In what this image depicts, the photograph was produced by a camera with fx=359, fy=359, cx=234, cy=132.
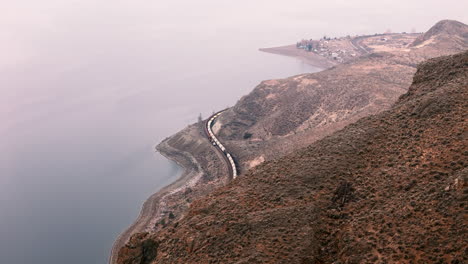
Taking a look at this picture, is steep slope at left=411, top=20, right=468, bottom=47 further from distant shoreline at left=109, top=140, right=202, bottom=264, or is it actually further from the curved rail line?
distant shoreline at left=109, top=140, right=202, bottom=264

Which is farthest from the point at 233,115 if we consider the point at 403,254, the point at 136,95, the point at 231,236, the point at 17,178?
the point at 403,254

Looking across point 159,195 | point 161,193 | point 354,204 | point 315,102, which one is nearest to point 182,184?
point 161,193

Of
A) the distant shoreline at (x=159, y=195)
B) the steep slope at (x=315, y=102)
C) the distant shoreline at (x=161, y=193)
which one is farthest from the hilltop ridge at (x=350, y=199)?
the steep slope at (x=315, y=102)

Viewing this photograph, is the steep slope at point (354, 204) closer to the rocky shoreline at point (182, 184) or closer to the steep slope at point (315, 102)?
the rocky shoreline at point (182, 184)

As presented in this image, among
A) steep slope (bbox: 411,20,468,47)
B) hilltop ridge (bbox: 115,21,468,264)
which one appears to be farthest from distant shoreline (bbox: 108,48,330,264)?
steep slope (bbox: 411,20,468,47)

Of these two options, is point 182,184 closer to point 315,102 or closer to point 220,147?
point 220,147
